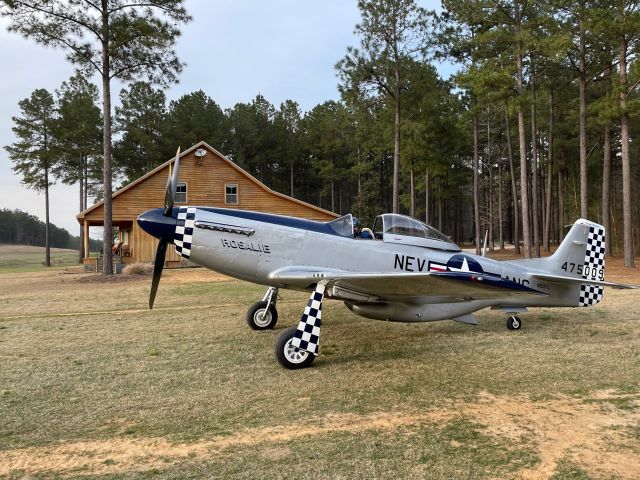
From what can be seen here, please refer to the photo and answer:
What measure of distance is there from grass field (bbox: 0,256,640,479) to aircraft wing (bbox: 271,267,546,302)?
2.84 feet

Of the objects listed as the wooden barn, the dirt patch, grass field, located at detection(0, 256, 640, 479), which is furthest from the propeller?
the wooden barn

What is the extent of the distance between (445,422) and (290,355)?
2.17m

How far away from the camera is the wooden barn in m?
23.9

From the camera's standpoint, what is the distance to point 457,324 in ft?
26.5

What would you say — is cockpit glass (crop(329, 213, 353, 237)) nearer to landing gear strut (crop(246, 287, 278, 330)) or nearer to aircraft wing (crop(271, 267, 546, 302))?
aircraft wing (crop(271, 267, 546, 302))

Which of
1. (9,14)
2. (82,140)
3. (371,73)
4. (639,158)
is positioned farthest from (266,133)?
(639,158)

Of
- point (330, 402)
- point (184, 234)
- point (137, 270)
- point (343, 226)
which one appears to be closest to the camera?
point (330, 402)

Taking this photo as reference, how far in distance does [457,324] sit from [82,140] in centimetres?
3784

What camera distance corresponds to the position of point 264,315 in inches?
304

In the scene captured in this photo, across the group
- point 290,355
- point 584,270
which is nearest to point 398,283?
point 290,355

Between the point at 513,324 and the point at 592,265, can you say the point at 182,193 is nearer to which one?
the point at 513,324

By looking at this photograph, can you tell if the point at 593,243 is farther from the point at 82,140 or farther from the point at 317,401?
the point at 82,140

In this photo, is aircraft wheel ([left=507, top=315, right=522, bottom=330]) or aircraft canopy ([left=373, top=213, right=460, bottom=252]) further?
aircraft wheel ([left=507, top=315, right=522, bottom=330])

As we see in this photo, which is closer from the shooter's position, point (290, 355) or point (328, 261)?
point (290, 355)
